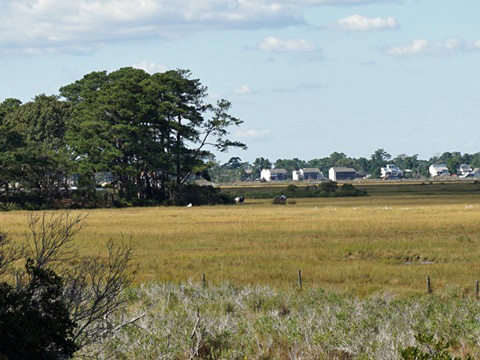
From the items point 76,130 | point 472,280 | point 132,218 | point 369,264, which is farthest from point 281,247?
point 76,130

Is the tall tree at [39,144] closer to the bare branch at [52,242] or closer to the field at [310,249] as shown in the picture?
the field at [310,249]

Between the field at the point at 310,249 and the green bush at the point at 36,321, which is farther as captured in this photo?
the field at the point at 310,249

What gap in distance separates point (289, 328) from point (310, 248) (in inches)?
861

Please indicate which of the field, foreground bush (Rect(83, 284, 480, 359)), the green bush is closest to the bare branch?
the green bush

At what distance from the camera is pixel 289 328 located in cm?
1827

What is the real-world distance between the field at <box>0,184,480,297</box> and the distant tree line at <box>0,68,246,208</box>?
2738cm

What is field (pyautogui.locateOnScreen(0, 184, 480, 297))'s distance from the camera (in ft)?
98.7

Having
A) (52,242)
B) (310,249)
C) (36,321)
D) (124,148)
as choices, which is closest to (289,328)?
(36,321)

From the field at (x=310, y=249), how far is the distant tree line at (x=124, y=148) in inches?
1078

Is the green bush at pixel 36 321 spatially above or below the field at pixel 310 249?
above

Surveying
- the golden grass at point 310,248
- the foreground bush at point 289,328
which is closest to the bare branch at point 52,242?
the foreground bush at point 289,328

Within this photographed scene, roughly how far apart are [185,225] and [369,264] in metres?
24.5

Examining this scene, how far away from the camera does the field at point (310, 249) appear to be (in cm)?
3009

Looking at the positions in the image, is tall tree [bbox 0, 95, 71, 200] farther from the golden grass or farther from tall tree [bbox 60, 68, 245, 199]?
the golden grass
